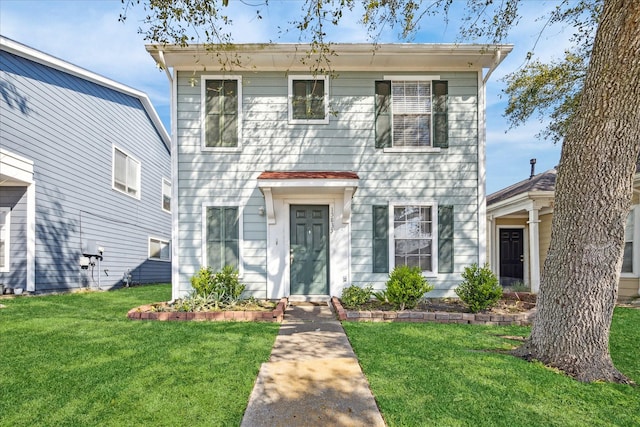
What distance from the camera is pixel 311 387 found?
3.22 metres

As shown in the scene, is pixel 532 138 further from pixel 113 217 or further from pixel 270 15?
pixel 113 217

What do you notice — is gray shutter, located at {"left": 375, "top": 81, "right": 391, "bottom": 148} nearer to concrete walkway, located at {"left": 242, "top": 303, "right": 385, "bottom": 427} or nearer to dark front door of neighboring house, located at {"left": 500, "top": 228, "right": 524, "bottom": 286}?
concrete walkway, located at {"left": 242, "top": 303, "right": 385, "bottom": 427}

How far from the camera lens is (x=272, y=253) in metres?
7.46

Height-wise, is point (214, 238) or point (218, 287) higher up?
point (214, 238)

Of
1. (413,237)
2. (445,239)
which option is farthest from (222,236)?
(445,239)

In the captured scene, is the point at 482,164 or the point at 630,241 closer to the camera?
the point at 482,164

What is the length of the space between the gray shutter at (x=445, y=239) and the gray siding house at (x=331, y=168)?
0.02 m

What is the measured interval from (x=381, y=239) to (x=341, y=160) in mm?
1824

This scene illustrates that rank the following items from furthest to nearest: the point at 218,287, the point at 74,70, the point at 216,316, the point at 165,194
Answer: the point at 165,194
the point at 74,70
the point at 218,287
the point at 216,316

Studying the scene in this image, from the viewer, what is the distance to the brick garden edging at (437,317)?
229 inches

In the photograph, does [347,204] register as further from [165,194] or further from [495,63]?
[165,194]

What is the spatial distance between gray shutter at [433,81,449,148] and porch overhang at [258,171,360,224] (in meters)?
1.95

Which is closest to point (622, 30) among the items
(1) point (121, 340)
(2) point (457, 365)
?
(2) point (457, 365)

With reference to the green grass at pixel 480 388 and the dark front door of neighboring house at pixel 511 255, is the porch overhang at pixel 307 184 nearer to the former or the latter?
the green grass at pixel 480 388
